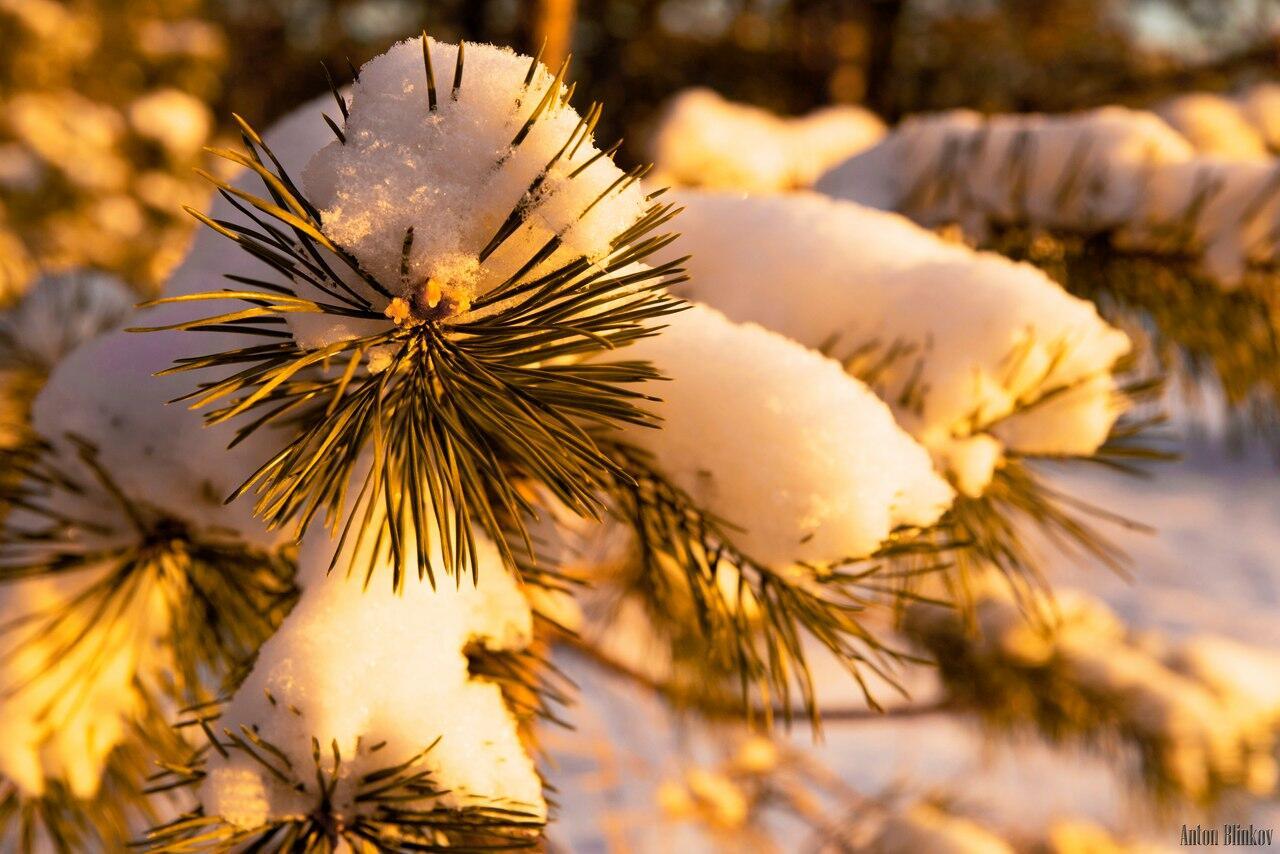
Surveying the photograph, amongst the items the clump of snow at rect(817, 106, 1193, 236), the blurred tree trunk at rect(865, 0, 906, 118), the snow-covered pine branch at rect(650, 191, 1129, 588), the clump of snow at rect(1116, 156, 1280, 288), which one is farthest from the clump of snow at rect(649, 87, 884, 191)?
the blurred tree trunk at rect(865, 0, 906, 118)

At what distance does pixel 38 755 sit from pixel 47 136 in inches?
124

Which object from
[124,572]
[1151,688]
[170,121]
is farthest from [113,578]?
[170,121]

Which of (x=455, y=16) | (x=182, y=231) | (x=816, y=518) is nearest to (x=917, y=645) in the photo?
(x=816, y=518)

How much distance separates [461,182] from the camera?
329 millimetres

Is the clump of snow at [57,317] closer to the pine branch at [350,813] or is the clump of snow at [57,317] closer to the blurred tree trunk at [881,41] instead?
the pine branch at [350,813]

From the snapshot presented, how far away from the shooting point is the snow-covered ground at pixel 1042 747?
1788 mm

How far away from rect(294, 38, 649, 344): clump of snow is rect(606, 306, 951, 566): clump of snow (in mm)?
135

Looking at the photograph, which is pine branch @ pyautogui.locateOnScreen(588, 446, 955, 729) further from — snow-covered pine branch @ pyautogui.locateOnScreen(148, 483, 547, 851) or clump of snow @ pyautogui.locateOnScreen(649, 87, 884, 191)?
clump of snow @ pyautogui.locateOnScreen(649, 87, 884, 191)

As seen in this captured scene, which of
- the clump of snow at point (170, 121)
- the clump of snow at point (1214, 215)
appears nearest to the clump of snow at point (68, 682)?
the clump of snow at point (1214, 215)

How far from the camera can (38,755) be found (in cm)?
59

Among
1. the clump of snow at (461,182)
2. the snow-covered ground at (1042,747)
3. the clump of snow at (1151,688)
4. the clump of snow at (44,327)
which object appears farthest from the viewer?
the snow-covered ground at (1042,747)

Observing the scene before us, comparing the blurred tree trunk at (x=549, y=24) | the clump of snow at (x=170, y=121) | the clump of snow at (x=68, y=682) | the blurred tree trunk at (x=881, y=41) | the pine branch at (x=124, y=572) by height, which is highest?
the blurred tree trunk at (x=881, y=41)

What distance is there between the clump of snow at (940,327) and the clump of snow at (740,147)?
47 cm

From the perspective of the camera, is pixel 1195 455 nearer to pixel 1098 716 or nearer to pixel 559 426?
pixel 1098 716
